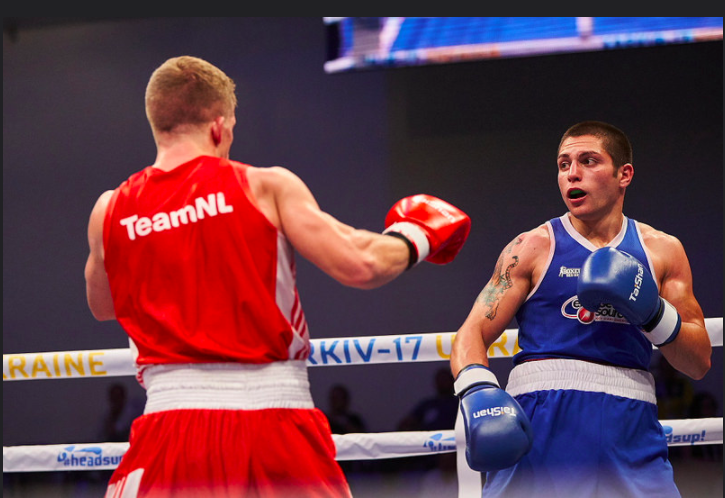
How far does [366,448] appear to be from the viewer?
3.63m

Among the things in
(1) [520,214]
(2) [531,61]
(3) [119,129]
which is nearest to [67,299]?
(3) [119,129]

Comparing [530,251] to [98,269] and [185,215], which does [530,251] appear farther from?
[98,269]

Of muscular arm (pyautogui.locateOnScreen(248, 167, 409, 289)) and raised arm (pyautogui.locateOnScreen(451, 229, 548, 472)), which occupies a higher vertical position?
muscular arm (pyautogui.locateOnScreen(248, 167, 409, 289))

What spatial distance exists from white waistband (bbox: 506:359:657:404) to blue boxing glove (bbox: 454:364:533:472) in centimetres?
21

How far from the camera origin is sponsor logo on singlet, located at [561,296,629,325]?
2.54 meters

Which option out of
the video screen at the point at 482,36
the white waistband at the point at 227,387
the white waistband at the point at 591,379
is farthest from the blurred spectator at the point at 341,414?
the white waistband at the point at 227,387

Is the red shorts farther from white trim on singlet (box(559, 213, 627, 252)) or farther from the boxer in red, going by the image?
white trim on singlet (box(559, 213, 627, 252))

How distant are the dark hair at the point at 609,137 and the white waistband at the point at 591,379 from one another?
2.47 ft

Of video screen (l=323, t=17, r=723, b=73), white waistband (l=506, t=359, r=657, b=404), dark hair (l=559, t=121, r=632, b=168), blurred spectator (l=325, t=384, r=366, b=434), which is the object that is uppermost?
video screen (l=323, t=17, r=723, b=73)

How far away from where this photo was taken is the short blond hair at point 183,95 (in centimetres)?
199

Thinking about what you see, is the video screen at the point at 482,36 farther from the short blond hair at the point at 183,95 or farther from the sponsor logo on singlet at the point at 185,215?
the sponsor logo on singlet at the point at 185,215

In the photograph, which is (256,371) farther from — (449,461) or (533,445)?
(449,461)

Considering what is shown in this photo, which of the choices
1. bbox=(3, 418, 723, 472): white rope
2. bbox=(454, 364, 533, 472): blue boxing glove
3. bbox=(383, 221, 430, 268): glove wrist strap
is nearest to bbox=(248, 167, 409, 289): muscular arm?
bbox=(383, 221, 430, 268): glove wrist strap

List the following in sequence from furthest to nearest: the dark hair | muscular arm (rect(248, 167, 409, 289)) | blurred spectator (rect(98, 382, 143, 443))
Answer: blurred spectator (rect(98, 382, 143, 443))
the dark hair
muscular arm (rect(248, 167, 409, 289))
